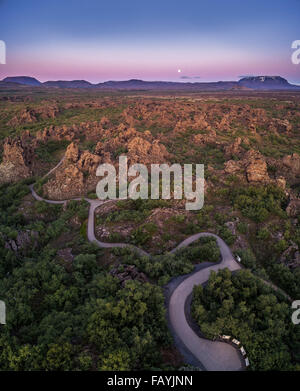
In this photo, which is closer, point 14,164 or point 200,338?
point 200,338

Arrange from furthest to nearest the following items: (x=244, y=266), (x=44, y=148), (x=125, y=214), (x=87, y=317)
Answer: (x=44, y=148) < (x=125, y=214) < (x=244, y=266) < (x=87, y=317)

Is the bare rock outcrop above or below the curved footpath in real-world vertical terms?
above

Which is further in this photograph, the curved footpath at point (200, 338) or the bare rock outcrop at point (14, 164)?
the bare rock outcrop at point (14, 164)

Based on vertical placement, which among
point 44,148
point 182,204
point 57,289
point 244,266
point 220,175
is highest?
point 44,148

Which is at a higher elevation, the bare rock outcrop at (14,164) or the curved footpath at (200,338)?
the bare rock outcrop at (14,164)

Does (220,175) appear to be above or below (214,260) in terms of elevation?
above

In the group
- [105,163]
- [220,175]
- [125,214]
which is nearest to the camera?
[125,214]

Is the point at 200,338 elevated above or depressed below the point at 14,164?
below

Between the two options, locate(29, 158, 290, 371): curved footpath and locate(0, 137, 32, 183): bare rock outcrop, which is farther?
locate(0, 137, 32, 183): bare rock outcrop
